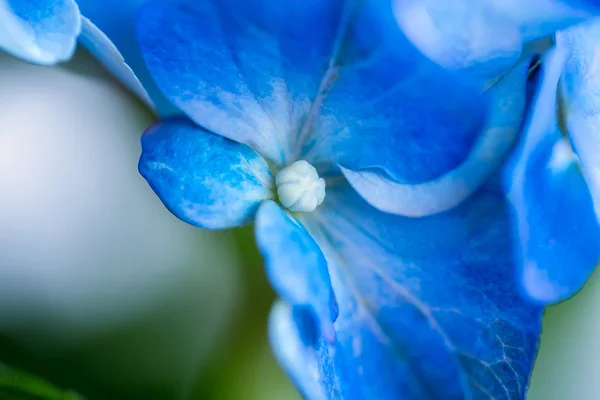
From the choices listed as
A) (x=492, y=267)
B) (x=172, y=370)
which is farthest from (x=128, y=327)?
(x=492, y=267)

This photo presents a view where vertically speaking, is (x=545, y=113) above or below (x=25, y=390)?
above

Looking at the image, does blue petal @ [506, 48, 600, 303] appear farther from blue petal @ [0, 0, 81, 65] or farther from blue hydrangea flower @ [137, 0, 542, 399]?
blue petal @ [0, 0, 81, 65]

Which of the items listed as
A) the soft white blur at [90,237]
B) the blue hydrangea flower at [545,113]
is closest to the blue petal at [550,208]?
the blue hydrangea flower at [545,113]

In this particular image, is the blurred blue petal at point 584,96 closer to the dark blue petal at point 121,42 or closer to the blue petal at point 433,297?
the blue petal at point 433,297

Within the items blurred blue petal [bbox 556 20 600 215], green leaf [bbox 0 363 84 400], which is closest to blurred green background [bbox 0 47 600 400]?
green leaf [bbox 0 363 84 400]

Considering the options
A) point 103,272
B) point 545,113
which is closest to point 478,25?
point 545,113

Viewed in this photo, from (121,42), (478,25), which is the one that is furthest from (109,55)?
(478,25)

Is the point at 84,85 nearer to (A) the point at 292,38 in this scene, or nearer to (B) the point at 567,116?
(A) the point at 292,38

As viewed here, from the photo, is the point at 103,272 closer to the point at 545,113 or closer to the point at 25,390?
the point at 25,390
